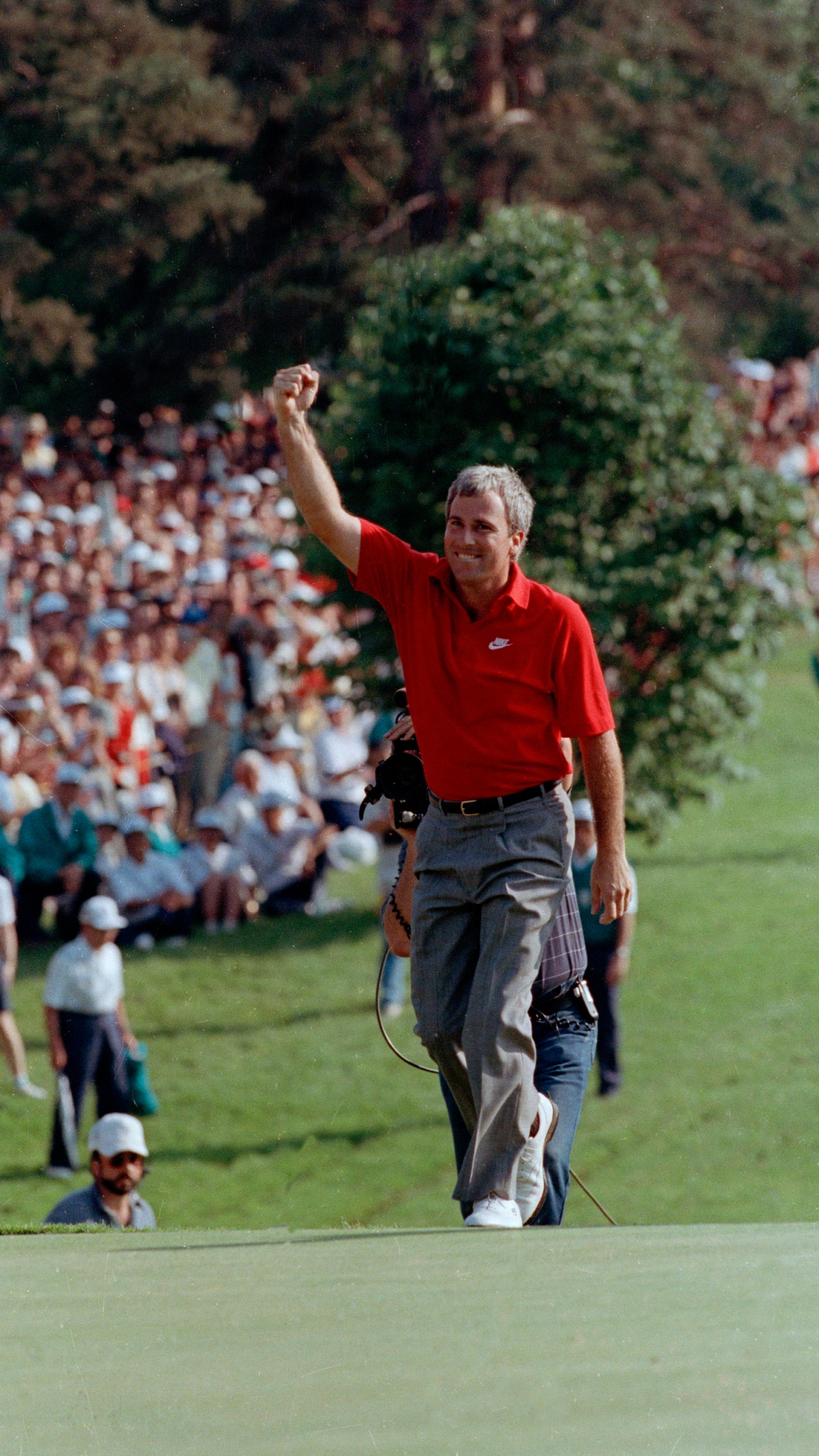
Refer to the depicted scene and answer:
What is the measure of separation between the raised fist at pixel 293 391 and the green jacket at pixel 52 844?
733cm

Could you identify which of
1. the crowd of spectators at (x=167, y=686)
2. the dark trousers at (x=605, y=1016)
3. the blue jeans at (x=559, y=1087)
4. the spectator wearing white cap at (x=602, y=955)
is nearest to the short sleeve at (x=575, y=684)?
the blue jeans at (x=559, y=1087)

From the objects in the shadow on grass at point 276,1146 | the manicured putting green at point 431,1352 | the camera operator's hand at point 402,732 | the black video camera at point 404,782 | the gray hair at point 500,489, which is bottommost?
the shadow on grass at point 276,1146

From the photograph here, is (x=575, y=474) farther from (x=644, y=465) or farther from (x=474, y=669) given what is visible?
(x=474, y=669)

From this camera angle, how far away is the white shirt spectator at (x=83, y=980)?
26.8 ft

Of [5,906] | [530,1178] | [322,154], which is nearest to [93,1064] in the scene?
[5,906]

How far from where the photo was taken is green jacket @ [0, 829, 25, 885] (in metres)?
10.1

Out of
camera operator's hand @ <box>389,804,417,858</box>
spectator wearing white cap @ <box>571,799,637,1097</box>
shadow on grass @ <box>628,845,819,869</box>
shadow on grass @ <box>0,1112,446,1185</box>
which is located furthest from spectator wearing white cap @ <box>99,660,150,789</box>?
camera operator's hand @ <box>389,804,417,858</box>

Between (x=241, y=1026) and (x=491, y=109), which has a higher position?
(x=491, y=109)

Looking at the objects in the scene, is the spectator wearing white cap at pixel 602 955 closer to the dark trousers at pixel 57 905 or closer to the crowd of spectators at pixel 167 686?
the crowd of spectators at pixel 167 686

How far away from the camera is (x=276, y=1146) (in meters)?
8.43

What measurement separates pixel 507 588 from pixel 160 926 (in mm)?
7873

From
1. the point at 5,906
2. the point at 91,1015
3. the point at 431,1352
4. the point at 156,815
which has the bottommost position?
the point at 91,1015

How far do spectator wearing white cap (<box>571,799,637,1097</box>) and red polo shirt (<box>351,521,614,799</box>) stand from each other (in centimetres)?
473

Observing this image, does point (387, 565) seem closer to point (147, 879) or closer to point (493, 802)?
point (493, 802)
